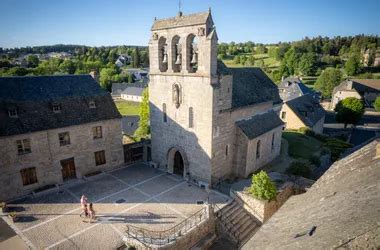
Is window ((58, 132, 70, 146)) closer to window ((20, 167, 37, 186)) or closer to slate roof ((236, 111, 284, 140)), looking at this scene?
window ((20, 167, 37, 186))

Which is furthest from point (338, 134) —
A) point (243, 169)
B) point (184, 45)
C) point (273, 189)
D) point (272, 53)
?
point (272, 53)

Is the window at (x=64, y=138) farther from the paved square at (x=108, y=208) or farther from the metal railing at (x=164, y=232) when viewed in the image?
the metal railing at (x=164, y=232)

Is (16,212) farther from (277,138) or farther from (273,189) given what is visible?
(277,138)

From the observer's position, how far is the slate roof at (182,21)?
21009 millimetres

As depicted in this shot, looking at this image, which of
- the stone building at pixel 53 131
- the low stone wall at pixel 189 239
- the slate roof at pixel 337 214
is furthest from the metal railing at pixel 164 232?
the stone building at pixel 53 131

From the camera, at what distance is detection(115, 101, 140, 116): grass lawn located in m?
79.1

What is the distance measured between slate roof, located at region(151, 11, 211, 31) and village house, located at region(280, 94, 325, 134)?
31692 millimetres

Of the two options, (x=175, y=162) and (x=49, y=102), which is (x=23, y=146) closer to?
(x=49, y=102)

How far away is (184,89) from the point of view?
23547mm

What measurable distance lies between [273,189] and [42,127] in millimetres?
20475

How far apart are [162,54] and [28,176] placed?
16473mm

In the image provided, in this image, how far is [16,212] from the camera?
66.7ft

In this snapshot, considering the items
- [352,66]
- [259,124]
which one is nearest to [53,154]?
[259,124]

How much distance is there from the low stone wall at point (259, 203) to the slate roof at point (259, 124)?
5.76 meters
